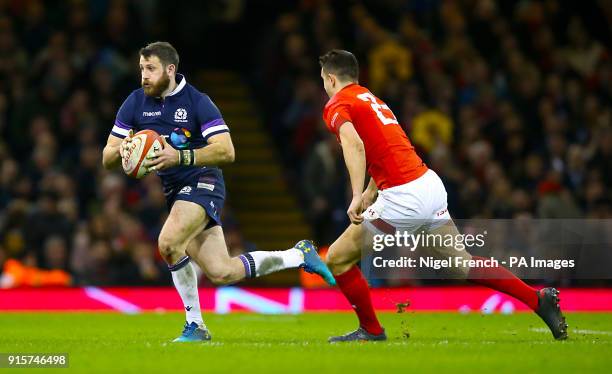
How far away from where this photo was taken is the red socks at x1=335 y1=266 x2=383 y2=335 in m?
9.35

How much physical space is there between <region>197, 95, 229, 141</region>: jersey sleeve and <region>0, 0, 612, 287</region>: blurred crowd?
20.5 ft

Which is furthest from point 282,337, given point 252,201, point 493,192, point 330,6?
point 330,6

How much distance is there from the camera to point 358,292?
9.34 meters

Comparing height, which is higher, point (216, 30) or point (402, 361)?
point (216, 30)

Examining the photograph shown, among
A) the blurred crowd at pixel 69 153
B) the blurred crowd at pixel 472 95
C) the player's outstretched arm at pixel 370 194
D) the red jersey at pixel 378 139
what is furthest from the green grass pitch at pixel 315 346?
the blurred crowd at pixel 472 95

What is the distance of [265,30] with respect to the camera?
20531 mm

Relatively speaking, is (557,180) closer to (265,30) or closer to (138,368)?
(265,30)

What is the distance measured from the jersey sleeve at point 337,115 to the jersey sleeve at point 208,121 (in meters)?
0.86

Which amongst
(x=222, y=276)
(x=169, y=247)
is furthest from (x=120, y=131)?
(x=222, y=276)

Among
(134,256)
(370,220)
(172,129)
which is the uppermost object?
(172,129)

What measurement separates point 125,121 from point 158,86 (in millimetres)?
406

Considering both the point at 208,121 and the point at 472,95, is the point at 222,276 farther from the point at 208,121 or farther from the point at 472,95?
the point at 472,95

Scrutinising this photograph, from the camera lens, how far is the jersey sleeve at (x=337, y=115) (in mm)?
9086

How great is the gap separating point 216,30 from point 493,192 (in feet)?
22.0
